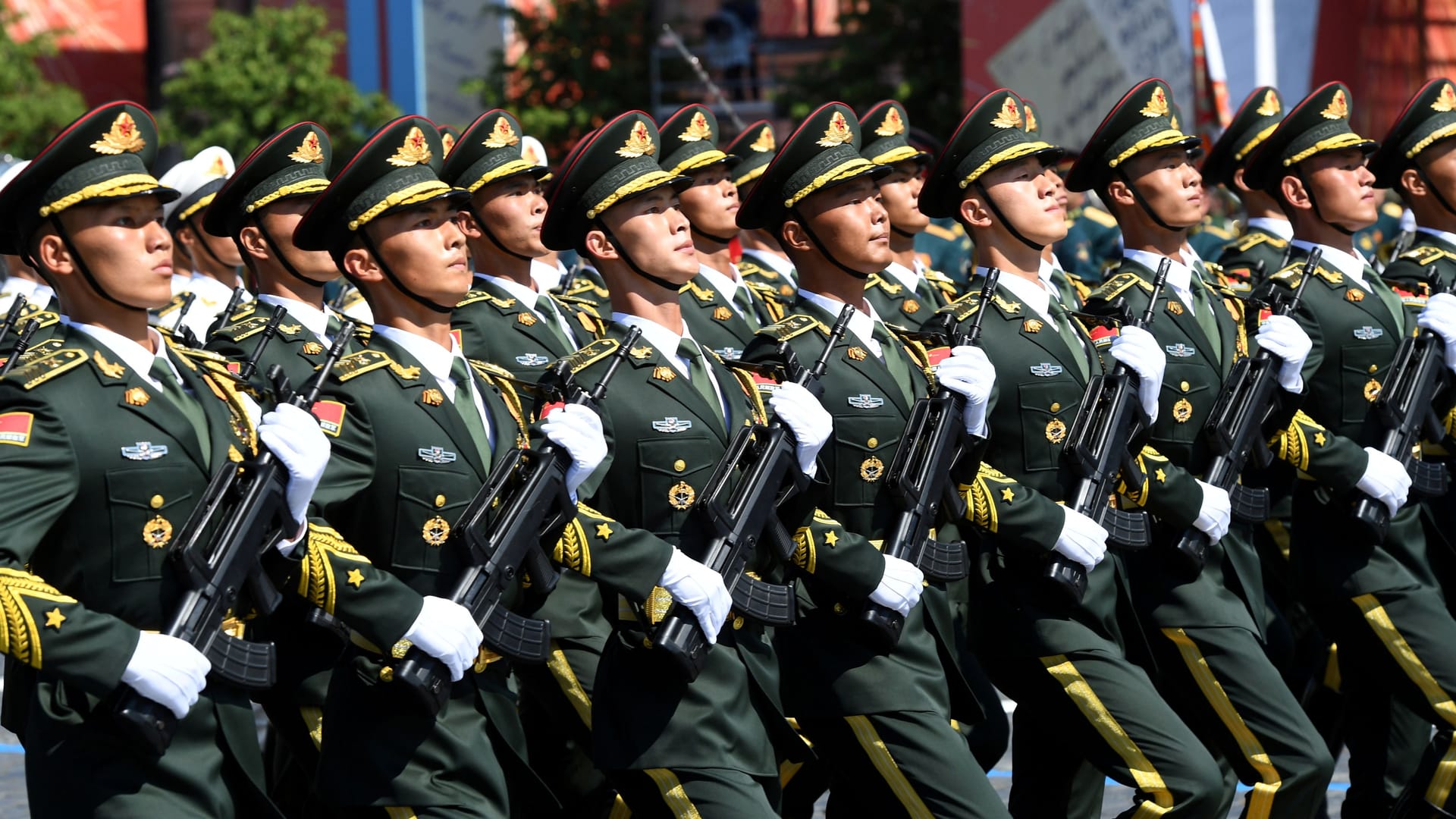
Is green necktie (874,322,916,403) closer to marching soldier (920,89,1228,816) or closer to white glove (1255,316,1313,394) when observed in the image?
marching soldier (920,89,1228,816)

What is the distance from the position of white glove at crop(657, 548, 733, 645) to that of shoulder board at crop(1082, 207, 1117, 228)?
28.0ft

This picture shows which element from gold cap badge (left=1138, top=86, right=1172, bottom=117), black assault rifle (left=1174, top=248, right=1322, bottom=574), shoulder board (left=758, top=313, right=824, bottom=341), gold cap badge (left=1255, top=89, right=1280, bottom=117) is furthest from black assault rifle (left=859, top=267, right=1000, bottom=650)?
gold cap badge (left=1255, top=89, right=1280, bottom=117)

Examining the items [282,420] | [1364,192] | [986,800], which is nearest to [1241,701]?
[986,800]

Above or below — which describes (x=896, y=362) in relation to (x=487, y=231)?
above

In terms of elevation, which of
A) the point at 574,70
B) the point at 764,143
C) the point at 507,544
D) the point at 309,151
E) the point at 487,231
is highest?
the point at 507,544

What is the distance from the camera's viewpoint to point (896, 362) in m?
5.47

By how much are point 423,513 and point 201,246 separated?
12.3ft

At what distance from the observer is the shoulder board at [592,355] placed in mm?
4922

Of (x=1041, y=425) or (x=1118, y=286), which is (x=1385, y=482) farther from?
(x=1041, y=425)

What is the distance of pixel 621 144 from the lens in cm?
530

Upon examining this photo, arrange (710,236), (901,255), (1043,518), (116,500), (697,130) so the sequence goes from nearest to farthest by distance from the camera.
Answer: (116,500), (1043,518), (710,236), (697,130), (901,255)

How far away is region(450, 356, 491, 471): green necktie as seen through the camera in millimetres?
4730

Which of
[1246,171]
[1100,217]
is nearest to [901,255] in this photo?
[1246,171]

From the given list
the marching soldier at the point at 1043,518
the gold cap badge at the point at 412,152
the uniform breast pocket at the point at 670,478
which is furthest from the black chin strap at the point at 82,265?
the marching soldier at the point at 1043,518
